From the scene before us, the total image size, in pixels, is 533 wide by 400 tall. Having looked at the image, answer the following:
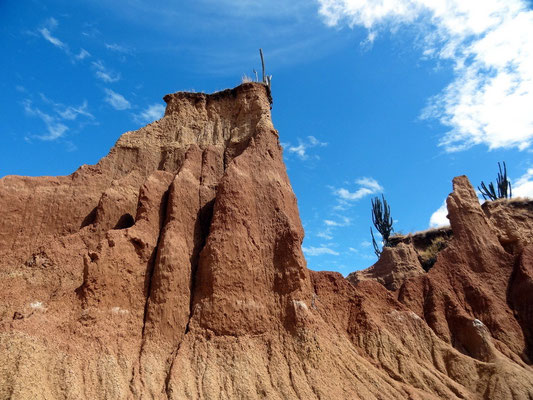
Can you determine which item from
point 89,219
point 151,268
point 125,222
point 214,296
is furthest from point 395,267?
point 89,219

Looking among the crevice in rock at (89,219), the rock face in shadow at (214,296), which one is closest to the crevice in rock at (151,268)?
the rock face in shadow at (214,296)

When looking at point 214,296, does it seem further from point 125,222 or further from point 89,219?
point 89,219

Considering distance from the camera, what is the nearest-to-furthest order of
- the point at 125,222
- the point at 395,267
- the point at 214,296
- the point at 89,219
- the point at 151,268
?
the point at 214,296, the point at 151,268, the point at 125,222, the point at 89,219, the point at 395,267

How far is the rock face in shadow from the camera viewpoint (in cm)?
1534

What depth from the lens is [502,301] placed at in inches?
962

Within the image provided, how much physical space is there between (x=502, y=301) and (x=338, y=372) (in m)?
12.1

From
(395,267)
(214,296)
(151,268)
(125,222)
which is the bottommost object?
(214,296)

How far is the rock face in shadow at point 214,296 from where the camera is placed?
50.3 feet

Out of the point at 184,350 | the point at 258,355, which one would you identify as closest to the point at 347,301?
the point at 258,355

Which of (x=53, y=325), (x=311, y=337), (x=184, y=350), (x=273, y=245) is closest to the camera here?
(x=53, y=325)

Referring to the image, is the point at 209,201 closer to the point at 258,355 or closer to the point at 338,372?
the point at 258,355

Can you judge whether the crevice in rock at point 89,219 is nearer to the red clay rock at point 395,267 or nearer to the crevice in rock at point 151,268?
the crevice in rock at point 151,268

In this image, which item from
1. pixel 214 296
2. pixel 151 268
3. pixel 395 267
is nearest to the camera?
pixel 214 296

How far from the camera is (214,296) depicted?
17656 mm
